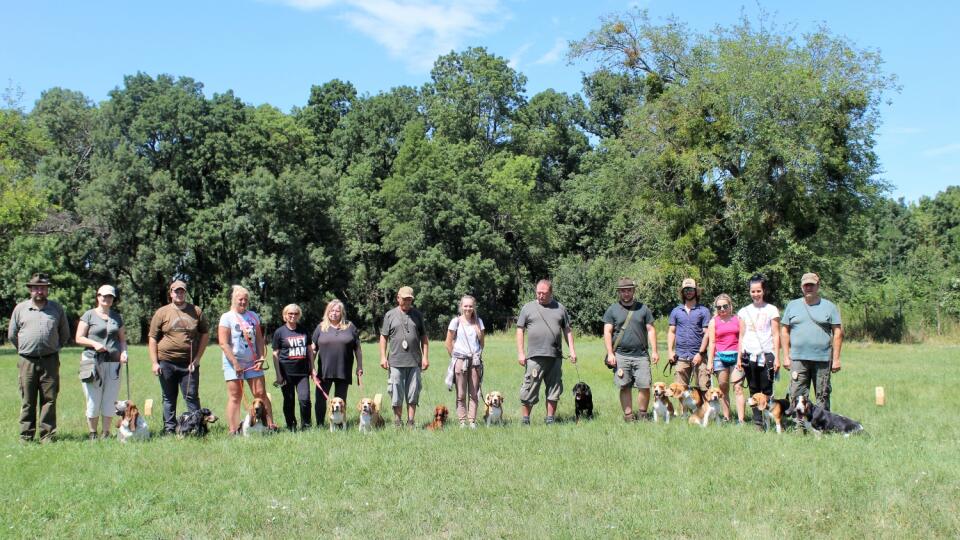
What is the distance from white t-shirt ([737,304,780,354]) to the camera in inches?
385

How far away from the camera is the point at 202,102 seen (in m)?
43.5

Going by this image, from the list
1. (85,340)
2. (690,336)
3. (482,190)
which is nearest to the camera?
(85,340)

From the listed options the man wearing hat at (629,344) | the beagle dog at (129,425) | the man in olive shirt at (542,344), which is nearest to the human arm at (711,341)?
the man wearing hat at (629,344)

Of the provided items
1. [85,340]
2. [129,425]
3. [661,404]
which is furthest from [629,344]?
[85,340]

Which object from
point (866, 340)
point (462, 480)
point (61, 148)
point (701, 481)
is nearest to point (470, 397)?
point (462, 480)

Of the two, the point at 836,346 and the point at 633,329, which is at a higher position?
the point at 633,329

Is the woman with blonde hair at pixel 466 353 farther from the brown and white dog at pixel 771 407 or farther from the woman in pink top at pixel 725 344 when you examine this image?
the brown and white dog at pixel 771 407

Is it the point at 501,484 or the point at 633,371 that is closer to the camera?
the point at 501,484

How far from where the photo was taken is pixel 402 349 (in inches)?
397

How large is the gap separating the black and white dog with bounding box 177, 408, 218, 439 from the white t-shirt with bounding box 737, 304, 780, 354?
22.1 feet

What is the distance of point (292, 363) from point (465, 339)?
2233mm

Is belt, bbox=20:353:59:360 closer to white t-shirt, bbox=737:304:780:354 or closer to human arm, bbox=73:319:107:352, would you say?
human arm, bbox=73:319:107:352

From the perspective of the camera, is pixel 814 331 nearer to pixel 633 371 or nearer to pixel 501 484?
pixel 633 371

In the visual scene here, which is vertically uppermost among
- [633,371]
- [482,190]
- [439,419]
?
[482,190]
